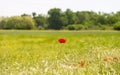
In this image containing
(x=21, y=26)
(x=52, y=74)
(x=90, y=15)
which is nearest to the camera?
(x=52, y=74)

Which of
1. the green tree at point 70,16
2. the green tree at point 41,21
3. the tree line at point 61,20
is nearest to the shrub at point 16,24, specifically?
the tree line at point 61,20

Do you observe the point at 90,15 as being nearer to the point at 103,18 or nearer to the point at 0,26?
the point at 103,18

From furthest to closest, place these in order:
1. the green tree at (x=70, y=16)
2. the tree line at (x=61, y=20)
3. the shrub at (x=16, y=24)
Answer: the green tree at (x=70, y=16) → the tree line at (x=61, y=20) → the shrub at (x=16, y=24)

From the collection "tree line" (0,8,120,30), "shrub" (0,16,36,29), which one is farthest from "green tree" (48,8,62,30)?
"shrub" (0,16,36,29)

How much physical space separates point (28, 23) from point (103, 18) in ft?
71.9

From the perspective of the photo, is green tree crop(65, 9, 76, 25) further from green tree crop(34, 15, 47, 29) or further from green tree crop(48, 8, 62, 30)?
green tree crop(34, 15, 47, 29)

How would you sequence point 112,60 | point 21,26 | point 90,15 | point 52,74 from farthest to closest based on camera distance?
point 90,15
point 21,26
point 112,60
point 52,74

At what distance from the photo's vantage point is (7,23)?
81.8 metres

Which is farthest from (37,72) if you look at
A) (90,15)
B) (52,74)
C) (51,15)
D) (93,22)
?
(90,15)

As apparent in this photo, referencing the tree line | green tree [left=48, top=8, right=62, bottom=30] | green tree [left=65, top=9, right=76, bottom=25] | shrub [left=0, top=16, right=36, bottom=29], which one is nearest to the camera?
shrub [left=0, top=16, right=36, bottom=29]

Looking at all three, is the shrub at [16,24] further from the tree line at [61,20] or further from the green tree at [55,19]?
the green tree at [55,19]

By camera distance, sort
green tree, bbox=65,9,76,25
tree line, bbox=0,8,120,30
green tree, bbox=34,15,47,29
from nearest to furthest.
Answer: tree line, bbox=0,8,120,30 → green tree, bbox=34,15,47,29 → green tree, bbox=65,9,76,25

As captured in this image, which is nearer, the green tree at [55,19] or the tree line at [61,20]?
the tree line at [61,20]

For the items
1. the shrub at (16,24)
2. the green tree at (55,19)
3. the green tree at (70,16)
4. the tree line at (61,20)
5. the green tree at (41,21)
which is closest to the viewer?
the shrub at (16,24)
